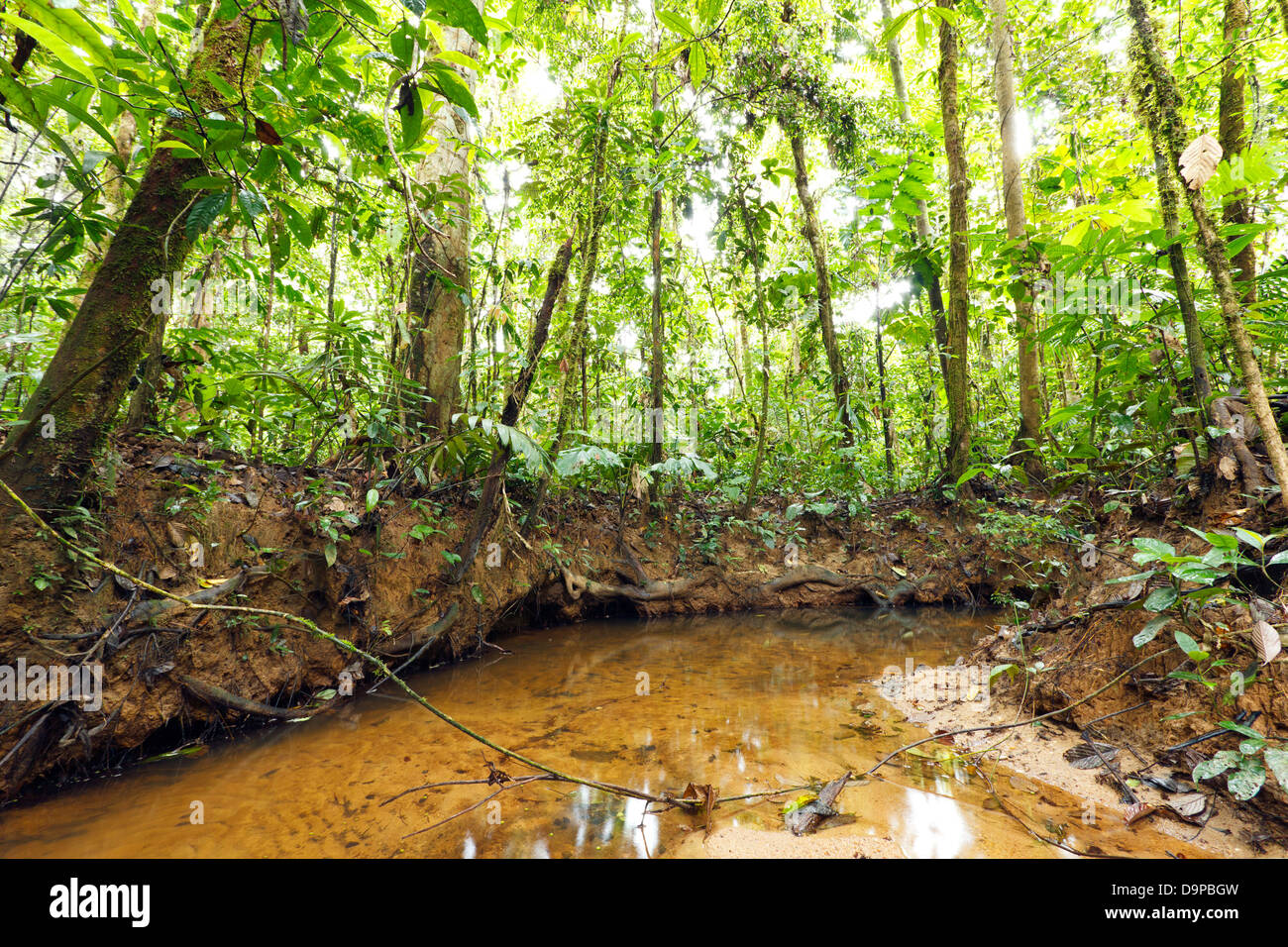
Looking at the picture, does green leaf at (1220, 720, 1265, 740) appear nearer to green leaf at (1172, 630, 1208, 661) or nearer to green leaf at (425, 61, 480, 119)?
green leaf at (1172, 630, 1208, 661)

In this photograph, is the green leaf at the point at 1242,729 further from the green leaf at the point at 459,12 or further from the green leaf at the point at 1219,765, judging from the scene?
the green leaf at the point at 459,12

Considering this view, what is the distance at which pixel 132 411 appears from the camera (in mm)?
3061

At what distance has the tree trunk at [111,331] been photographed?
7.25 ft

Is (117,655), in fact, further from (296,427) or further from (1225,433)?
(1225,433)

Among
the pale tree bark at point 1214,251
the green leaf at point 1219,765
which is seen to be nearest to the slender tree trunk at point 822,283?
the pale tree bark at point 1214,251

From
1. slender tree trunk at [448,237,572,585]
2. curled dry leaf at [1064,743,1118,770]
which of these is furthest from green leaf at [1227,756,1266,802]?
slender tree trunk at [448,237,572,585]

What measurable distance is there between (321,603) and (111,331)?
1795 millimetres

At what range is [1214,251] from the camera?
7.21ft

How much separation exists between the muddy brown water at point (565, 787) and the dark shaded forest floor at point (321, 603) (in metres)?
0.26

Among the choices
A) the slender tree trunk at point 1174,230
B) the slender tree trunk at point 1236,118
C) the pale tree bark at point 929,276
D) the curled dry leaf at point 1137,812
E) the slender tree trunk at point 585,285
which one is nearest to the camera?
the curled dry leaf at point 1137,812

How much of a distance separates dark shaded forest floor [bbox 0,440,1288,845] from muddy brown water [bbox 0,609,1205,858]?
0.87 feet

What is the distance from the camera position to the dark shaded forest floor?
83.6 inches
